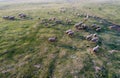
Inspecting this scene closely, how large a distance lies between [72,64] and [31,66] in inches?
359

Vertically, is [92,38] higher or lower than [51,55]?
higher

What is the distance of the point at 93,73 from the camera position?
3869 cm

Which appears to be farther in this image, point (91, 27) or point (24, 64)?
point (91, 27)

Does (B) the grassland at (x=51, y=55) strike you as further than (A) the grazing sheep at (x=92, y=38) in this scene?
No

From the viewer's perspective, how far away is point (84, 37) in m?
52.9

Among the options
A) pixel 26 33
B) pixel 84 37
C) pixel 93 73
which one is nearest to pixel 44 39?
pixel 26 33

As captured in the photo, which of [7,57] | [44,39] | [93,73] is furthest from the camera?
[44,39]

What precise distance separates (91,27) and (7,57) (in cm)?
3161

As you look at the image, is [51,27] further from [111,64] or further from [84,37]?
[111,64]

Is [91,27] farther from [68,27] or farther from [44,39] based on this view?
[44,39]

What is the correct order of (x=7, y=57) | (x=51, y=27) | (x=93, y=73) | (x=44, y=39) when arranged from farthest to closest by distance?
(x=51, y=27) < (x=44, y=39) < (x=7, y=57) < (x=93, y=73)

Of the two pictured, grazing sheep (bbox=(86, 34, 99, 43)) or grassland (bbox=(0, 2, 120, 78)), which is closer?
grassland (bbox=(0, 2, 120, 78))

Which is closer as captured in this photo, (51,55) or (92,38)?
(51,55)

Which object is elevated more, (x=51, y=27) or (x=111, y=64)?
(x=51, y=27)
